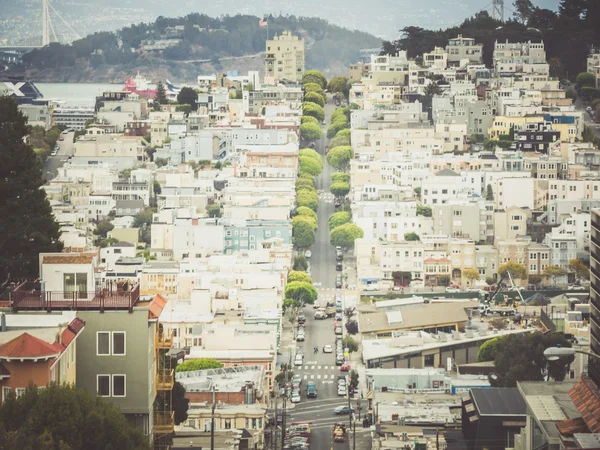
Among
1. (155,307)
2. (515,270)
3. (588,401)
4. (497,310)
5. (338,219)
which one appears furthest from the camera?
(338,219)

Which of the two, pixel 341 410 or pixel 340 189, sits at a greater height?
pixel 340 189

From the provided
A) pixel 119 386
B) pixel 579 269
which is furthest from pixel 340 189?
pixel 119 386

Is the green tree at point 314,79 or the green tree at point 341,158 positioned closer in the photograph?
the green tree at point 341,158

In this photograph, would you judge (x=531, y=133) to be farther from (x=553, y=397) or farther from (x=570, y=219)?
(x=553, y=397)

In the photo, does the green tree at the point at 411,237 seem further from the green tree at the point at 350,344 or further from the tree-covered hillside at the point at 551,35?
the tree-covered hillside at the point at 551,35

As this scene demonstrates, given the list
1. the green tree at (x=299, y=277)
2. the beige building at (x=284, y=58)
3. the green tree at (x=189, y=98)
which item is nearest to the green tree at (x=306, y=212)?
the green tree at (x=299, y=277)

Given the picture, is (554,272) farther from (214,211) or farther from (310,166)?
(310,166)

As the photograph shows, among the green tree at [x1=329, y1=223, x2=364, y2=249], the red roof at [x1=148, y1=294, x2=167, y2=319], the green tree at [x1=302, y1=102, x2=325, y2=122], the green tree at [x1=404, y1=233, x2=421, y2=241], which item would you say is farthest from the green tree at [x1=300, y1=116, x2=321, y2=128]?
the red roof at [x1=148, y1=294, x2=167, y2=319]
